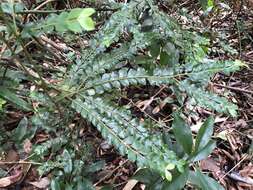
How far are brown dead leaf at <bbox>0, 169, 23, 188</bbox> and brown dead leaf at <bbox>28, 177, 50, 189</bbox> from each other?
7 cm

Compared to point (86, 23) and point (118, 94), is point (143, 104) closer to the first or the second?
point (118, 94)

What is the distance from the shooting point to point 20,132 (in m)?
1.75

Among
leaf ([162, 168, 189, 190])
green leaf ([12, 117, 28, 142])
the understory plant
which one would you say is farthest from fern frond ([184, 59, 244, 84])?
green leaf ([12, 117, 28, 142])

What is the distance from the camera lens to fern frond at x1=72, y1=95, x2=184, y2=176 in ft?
3.91

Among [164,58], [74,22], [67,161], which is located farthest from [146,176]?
[74,22]

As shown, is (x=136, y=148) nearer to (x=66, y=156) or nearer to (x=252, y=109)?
(x=66, y=156)

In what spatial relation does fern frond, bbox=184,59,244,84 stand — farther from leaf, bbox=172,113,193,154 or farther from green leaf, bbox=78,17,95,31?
green leaf, bbox=78,17,95,31

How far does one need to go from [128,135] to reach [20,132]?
0.67 m

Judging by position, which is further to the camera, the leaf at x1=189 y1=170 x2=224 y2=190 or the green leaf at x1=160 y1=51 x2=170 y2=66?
the green leaf at x1=160 y1=51 x2=170 y2=66

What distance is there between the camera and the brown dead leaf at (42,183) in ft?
5.69

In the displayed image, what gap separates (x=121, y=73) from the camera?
4.45ft

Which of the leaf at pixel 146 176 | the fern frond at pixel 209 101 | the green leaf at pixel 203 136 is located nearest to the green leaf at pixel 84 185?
the leaf at pixel 146 176

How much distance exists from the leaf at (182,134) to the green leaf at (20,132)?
65 centimetres

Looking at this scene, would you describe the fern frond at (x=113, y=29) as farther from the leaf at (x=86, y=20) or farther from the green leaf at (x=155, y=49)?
the leaf at (x=86, y=20)
